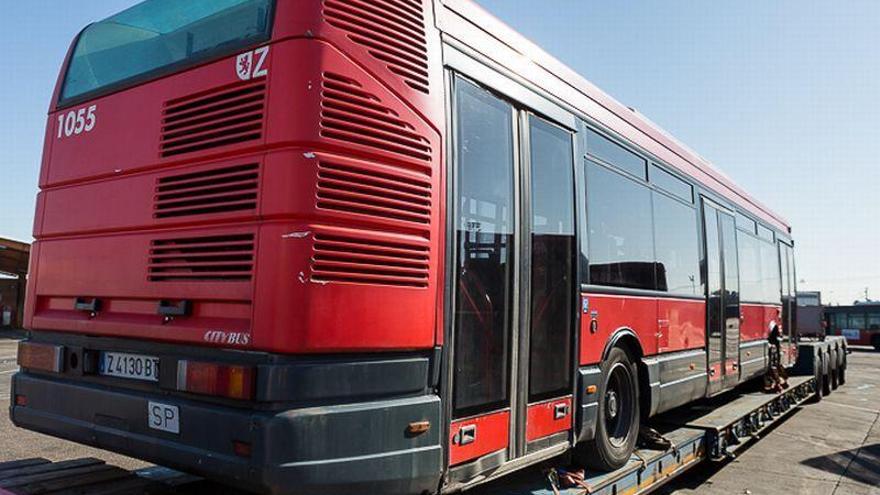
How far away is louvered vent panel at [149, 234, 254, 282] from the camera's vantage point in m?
2.97

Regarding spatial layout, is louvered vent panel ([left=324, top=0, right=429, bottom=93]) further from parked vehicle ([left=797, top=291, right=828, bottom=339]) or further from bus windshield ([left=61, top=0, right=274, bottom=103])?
parked vehicle ([left=797, top=291, right=828, bottom=339])

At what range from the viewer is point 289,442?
2.71 m

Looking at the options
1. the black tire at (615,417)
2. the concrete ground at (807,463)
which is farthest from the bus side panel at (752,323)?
the black tire at (615,417)

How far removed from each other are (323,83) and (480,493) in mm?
2835

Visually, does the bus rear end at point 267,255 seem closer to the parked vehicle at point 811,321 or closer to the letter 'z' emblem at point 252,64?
the letter 'z' emblem at point 252,64

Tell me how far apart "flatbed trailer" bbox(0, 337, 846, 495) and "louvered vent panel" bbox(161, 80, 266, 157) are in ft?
5.99

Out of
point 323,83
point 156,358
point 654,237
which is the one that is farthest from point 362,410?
point 654,237

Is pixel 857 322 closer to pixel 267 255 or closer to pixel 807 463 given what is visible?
pixel 807 463

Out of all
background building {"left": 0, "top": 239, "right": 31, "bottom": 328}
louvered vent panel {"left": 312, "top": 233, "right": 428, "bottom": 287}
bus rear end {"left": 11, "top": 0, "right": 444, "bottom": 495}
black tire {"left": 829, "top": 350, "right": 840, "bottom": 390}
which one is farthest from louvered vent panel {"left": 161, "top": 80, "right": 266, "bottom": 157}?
background building {"left": 0, "top": 239, "right": 31, "bottom": 328}

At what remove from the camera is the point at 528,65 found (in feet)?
14.1

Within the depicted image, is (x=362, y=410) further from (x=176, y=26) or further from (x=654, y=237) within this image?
(x=654, y=237)

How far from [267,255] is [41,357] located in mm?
2010

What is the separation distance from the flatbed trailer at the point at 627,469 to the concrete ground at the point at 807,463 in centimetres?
31

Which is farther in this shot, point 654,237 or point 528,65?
point 654,237
